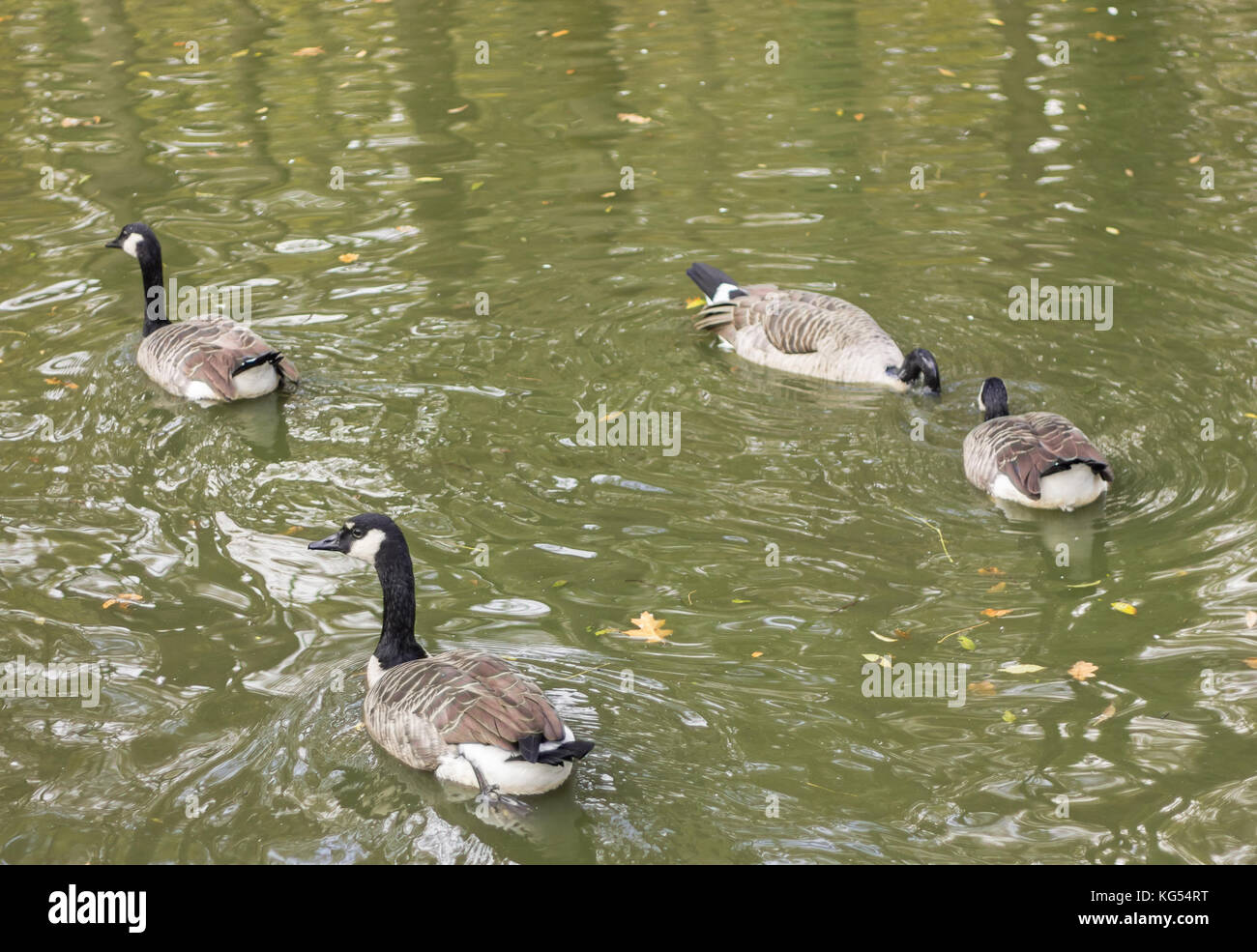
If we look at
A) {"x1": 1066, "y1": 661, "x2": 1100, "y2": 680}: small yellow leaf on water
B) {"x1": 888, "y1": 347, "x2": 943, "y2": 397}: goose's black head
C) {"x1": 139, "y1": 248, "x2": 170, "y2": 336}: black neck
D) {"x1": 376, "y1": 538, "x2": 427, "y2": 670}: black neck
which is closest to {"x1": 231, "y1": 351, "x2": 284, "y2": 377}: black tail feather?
{"x1": 139, "y1": 248, "x2": 170, "y2": 336}: black neck

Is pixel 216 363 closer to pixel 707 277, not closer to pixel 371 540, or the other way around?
pixel 371 540

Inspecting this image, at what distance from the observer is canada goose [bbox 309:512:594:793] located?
6285 millimetres

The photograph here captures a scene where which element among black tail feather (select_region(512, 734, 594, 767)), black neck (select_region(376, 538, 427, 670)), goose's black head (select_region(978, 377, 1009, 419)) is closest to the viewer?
black tail feather (select_region(512, 734, 594, 767))

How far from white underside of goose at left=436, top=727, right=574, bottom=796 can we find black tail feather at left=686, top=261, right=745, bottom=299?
6394 millimetres

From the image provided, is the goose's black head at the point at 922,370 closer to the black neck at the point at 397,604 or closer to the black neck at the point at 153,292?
the black neck at the point at 397,604

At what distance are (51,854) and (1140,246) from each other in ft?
36.2

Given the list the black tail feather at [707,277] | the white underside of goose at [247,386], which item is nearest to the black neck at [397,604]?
the white underside of goose at [247,386]

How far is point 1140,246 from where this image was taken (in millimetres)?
12961

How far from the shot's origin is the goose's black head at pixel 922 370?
34.2ft

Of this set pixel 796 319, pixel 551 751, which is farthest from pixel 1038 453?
pixel 551 751

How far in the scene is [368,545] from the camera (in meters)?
7.27

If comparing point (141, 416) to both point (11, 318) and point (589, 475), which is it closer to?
point (11, 318)

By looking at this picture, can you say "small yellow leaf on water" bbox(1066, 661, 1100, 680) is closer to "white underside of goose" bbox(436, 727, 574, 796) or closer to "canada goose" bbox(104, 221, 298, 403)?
"white underside of goose" bbox(436, 727, 574, 796)

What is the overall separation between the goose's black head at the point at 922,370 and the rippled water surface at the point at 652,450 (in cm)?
22
